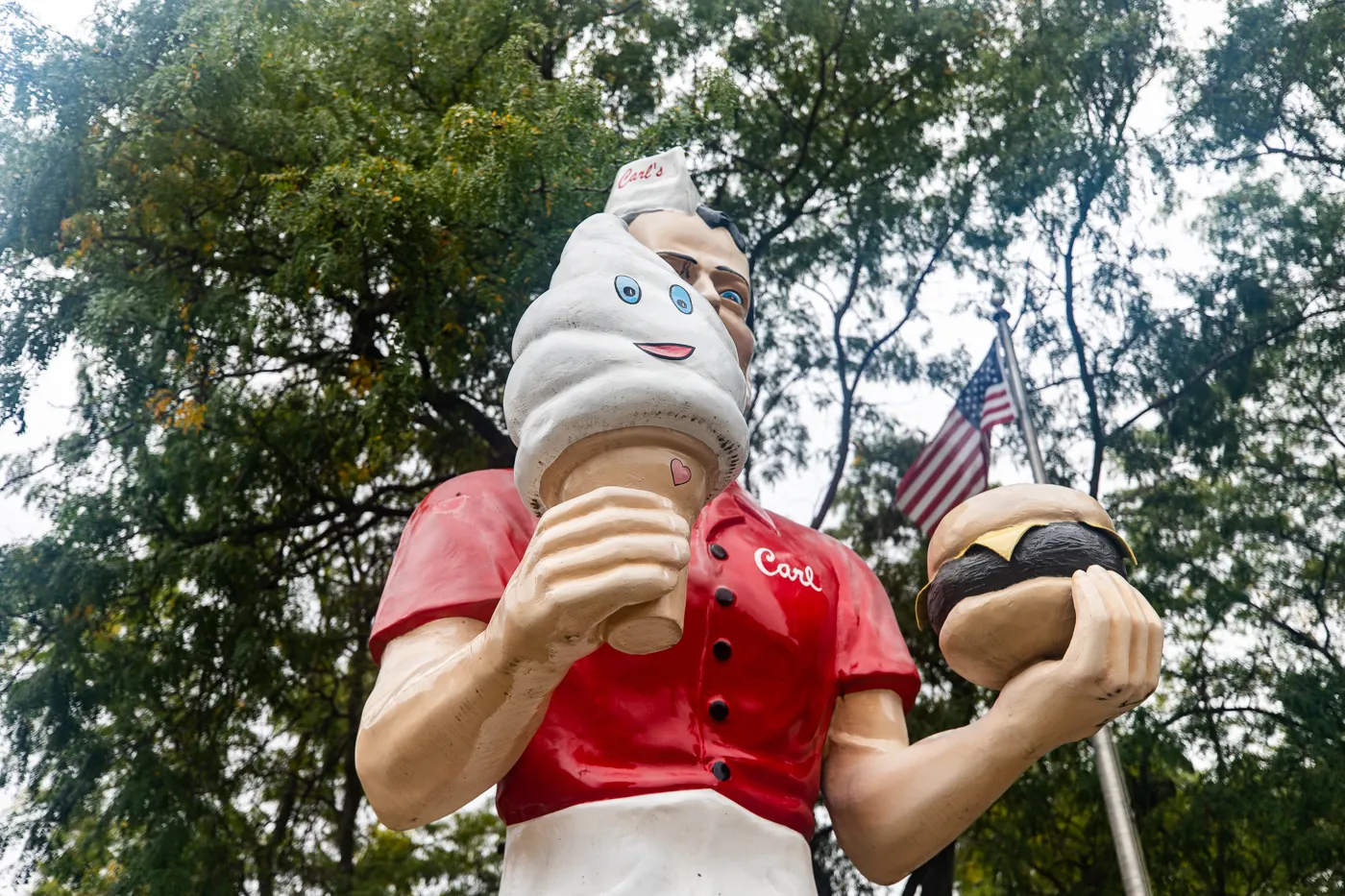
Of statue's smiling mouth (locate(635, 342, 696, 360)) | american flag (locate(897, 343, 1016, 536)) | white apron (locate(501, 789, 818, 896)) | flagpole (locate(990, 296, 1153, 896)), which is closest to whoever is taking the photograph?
statue's smiling mouth (locate(635, 342, 696, 360))

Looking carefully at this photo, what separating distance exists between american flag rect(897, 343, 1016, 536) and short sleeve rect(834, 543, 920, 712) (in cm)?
423

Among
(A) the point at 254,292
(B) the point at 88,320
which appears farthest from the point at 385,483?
(B) the point at 88,320

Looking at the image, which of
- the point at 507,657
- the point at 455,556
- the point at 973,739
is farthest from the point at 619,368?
the point at 973,739

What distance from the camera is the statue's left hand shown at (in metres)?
2.18

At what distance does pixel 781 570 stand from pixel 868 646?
0.28m

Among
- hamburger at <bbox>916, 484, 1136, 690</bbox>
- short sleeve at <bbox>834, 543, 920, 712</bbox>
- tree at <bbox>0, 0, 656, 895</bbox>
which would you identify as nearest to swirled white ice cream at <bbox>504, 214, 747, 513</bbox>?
hamburger at <bbox>916, 484, 1136, 690</bbox>

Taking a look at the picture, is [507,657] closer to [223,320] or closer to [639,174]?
[639,174]

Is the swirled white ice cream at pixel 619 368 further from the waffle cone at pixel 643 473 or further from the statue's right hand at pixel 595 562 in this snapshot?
the statue's right hand at pixel 595 562

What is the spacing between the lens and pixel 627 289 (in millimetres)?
2213

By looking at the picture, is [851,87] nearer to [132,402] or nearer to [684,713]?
[132,402]

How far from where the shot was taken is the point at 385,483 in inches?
319

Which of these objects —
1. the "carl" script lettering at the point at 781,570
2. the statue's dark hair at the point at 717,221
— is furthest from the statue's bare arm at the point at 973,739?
the statue's dark hair at the point at 717,221

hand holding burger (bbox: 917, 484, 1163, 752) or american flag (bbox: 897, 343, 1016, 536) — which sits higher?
american flag (bbox: 897, 343, 1016, 536)

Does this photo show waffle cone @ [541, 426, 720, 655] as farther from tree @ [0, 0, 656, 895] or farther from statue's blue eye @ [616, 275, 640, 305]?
tree @ [0, 0, 656, 895]
